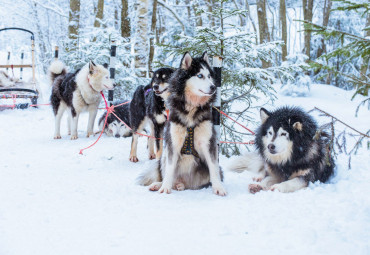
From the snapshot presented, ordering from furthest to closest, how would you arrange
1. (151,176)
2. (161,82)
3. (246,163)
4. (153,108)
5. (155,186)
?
(153,108) < (161,82) < (246,163) < (151,176) < (155,186)

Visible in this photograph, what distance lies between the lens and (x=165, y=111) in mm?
3789

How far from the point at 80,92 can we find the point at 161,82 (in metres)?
2.64

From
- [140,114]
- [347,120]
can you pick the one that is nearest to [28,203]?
[140,114]

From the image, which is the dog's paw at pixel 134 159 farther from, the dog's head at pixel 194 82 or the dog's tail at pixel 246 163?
the dog's head at pixel 194 82

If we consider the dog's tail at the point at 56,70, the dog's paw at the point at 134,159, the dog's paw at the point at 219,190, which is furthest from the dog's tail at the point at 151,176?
the dog's tail at the point at 56,70

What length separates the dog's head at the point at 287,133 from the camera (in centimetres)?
252

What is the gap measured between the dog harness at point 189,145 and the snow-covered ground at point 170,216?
0.36m

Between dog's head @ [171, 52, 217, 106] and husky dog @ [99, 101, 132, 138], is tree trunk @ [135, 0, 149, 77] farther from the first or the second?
dog's head @ [171, 52, 217, 106]

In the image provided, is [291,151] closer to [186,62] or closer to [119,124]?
[186,62]

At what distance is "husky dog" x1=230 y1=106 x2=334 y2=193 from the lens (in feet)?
8.26

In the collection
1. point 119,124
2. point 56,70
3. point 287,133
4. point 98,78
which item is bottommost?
point 287,133

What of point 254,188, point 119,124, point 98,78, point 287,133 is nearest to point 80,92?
point 98,78

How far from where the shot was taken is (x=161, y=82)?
11.8 feet

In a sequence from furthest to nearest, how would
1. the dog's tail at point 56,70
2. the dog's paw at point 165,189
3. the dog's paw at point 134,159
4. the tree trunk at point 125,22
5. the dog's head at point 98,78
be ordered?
the tree trunk at point 125,22 → the dog's tail at point 56,70 → the dog's head at point 98,78 → the dog's paw at point 134,159 → the dog's paw at point 165,189
